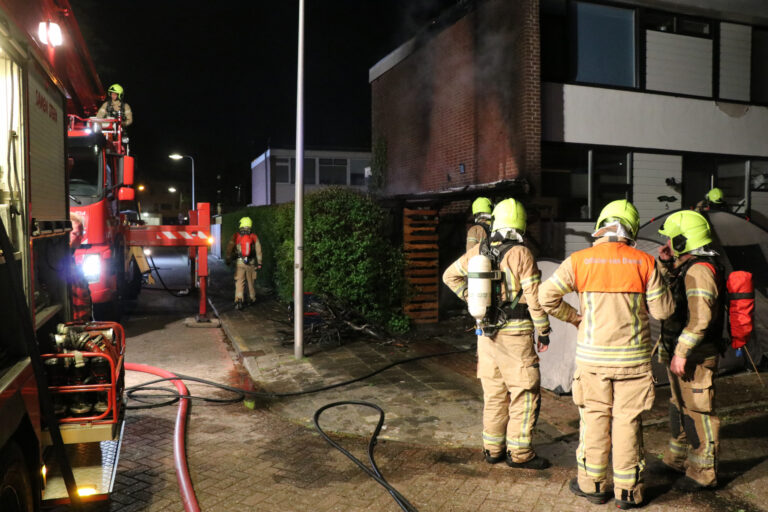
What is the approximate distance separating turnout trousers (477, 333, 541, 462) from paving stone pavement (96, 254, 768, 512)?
0.68ft

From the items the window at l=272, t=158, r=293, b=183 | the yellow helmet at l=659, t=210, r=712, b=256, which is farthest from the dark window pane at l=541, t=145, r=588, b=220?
the window at l=272, t=158, r=293, b=183

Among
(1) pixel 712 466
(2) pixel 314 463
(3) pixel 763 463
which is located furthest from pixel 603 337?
(2) pixel 314 463

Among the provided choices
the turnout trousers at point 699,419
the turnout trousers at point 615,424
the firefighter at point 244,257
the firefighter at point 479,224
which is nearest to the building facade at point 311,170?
the firefighter at point 244,257

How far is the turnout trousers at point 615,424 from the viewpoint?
12.1 feet

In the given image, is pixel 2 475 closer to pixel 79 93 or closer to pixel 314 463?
pixel 314 463

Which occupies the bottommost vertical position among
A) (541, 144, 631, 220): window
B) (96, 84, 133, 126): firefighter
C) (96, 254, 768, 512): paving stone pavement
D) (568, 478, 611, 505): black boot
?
(96, 254, 768, 512): paving stone pavement

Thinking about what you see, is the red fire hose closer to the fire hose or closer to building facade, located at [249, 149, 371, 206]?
the fire hose

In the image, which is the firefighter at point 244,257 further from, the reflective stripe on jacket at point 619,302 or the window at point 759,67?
the window at point 759,67

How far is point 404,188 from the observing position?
16.5 meters

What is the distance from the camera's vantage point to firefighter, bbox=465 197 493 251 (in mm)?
7664

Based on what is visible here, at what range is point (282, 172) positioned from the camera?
35.8 m

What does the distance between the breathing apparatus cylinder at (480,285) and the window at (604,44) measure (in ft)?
28.0

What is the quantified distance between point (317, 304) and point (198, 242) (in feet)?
8.95

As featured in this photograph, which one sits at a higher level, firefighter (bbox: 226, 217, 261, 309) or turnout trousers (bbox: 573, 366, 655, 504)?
firefighter (bbox: 226, 217, 261, 309)
